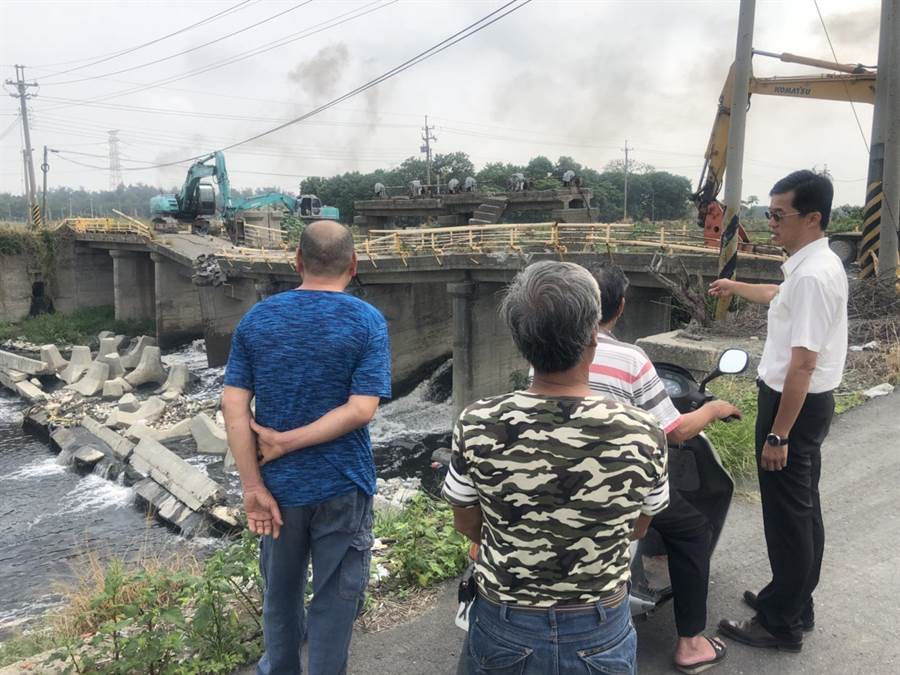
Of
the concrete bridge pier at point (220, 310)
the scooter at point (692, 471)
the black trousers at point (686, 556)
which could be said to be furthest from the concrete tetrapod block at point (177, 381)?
the black trousers at point (686, 556)

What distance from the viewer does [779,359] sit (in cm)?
267

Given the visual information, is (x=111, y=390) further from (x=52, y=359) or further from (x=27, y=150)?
(x=27, y=150)

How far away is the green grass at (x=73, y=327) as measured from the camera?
28.8 m

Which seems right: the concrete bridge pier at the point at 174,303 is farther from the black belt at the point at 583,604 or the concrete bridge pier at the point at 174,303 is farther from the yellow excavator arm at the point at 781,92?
the black belt at the point at 583,604

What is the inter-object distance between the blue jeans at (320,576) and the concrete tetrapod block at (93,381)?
71.0ft

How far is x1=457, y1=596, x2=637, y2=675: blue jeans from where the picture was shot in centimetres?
157

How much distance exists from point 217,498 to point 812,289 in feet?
34.1

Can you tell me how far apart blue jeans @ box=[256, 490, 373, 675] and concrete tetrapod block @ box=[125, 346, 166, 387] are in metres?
22.8

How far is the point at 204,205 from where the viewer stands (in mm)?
33562

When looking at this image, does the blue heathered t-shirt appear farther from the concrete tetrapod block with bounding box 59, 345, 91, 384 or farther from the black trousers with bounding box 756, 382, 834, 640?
the concrete tetrapod block with bounding box 59, 345, 91, 384

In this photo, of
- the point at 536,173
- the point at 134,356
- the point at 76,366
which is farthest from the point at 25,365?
the point at 536,173

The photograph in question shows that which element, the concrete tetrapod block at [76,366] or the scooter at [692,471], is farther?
the concrete tetrapod block at [76,366]

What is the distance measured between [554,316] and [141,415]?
62.0 ft

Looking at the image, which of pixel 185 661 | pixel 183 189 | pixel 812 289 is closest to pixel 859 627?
pixel 812 289
